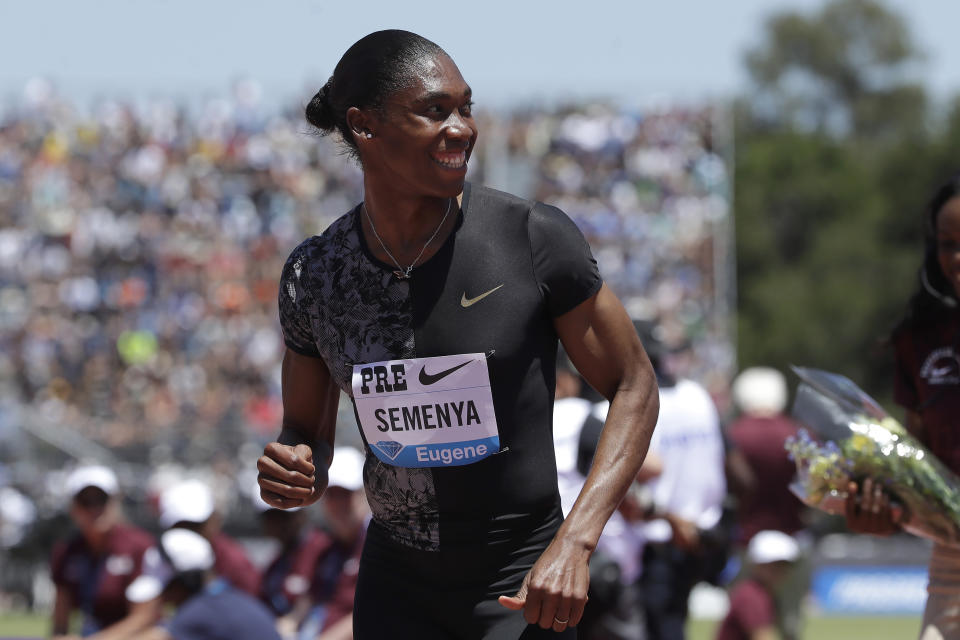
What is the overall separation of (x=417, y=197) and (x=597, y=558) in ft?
10.2

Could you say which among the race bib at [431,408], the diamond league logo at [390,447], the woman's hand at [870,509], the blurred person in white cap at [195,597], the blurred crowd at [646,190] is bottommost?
the blurred crowd at [646,190]

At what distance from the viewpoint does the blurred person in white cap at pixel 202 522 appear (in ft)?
23.1

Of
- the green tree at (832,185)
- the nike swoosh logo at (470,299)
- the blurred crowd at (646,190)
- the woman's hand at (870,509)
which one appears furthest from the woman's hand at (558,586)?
the green tree at (832,185)

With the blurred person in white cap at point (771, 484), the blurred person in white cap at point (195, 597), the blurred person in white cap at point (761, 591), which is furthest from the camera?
the blurred person in white cap at point (771, 484)

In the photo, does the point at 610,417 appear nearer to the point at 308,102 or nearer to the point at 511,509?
the point at 511,509

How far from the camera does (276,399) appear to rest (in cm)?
2248

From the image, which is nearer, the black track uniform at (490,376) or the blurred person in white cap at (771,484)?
the black track uniform at (490,376)

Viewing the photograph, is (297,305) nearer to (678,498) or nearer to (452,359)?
(452,359)

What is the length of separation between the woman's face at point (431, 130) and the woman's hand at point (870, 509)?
1.58m

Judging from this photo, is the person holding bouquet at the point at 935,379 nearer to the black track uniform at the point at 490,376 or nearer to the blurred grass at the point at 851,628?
the black track uniform at the point at 490,376

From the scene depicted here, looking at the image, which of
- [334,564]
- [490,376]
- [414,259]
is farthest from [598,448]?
[334,564]

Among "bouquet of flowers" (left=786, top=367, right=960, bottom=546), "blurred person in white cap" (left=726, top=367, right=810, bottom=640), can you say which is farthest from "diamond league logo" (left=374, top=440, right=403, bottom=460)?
"blurred person in white cap" (left=726, top=367, right=810, bottom=640)

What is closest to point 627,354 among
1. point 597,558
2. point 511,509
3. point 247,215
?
point 511,509

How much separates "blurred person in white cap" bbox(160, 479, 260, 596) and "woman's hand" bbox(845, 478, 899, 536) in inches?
142
